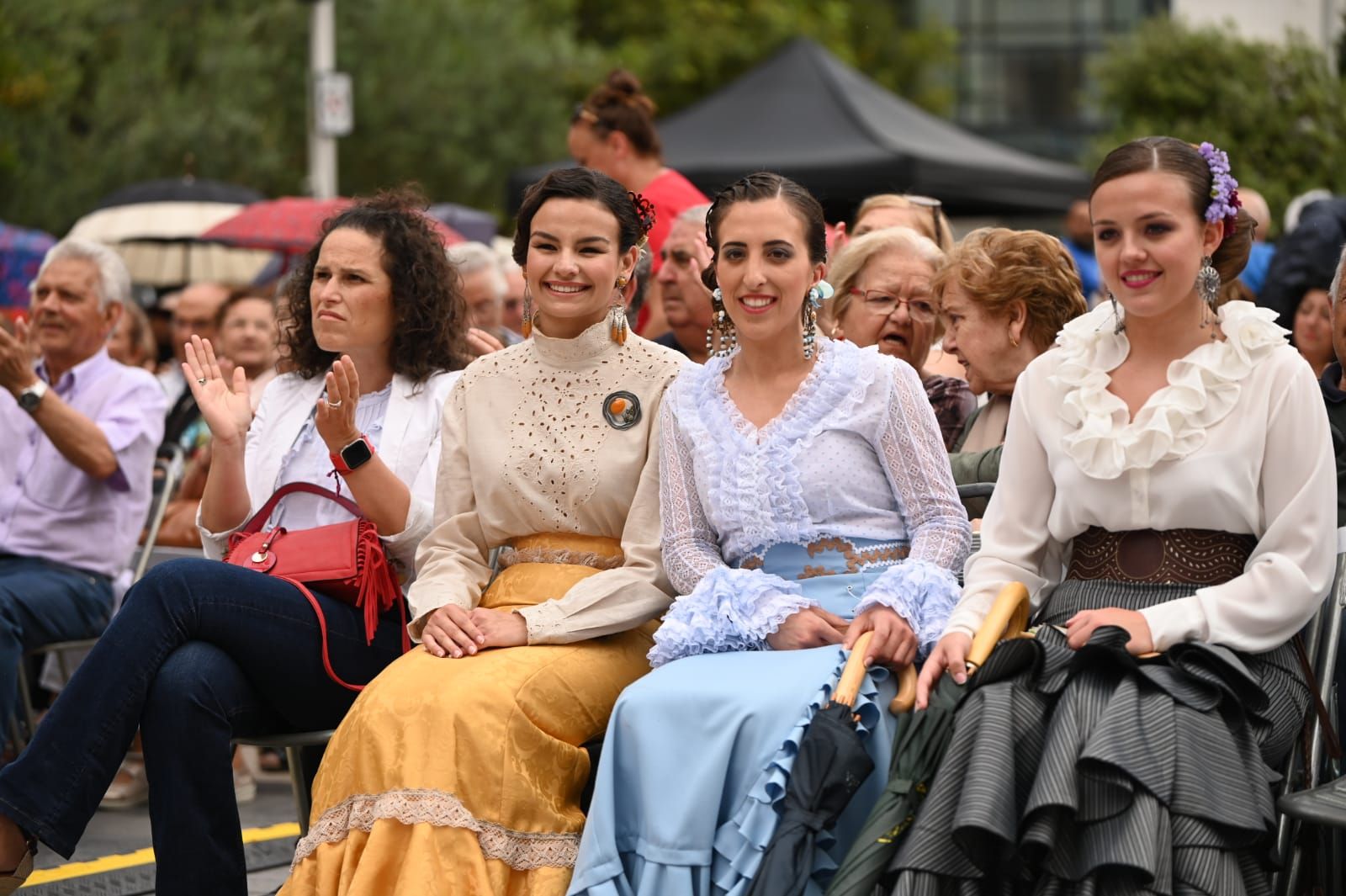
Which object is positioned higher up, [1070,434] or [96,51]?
[96,51]

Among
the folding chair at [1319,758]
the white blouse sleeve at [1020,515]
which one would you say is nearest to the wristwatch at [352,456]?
the white blouse sleeve at [1020,515]

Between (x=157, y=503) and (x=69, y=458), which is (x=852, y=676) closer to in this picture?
(x=69, y=458)

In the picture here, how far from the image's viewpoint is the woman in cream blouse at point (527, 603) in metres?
3.85

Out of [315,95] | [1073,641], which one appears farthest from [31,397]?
[315,95]

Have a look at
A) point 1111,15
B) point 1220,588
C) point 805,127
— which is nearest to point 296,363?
point 1220,588

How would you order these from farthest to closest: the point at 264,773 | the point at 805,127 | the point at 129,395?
the point at 805,127, the point at 264,773, the point at 129,395

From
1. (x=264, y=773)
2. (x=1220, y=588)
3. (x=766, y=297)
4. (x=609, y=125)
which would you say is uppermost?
(x=609, y=125)

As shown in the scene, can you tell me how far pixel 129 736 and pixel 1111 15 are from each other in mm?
33956

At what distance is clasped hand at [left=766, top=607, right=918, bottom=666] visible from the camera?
3.77 metres

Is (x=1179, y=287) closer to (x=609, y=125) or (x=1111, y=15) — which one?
(x=609, y=125)

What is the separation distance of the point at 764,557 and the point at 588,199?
1.03m

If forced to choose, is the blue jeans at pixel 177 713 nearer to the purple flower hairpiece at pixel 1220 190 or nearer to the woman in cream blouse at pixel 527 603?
the woman in cream blouse at pixel 527 603

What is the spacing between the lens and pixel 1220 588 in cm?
354

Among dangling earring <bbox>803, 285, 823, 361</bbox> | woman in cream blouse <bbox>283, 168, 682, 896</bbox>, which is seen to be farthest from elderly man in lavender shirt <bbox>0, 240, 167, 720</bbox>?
dangling earring <bbox>803, 285, 823, 361</bbox>
